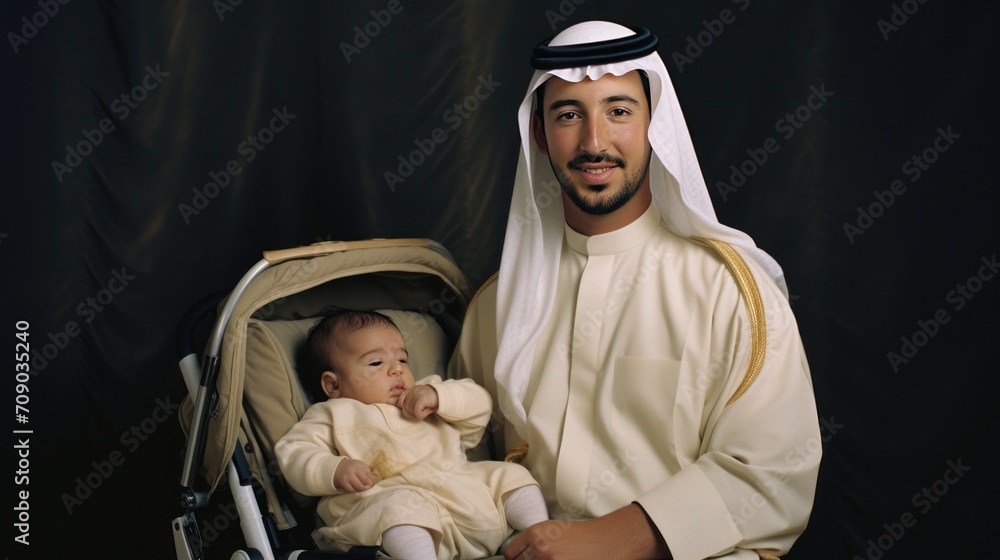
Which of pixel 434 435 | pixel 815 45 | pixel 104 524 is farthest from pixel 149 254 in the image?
pixel 815 45

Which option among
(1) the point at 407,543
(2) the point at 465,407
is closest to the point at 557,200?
(2) the point at 465,407

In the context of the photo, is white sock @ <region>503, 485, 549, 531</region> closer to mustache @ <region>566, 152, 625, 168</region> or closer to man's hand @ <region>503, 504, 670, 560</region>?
man's hand @ <region>503, 504, 670, 560</region>

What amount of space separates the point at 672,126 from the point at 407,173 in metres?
1.53

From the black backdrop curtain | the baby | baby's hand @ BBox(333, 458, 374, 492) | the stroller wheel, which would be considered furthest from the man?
the black backdrop curtain

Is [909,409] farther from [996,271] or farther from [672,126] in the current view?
[672,126]

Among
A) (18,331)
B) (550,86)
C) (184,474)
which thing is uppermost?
(18,331)

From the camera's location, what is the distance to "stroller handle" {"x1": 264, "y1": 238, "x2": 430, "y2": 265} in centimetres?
272

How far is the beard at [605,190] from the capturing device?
2.65 meters

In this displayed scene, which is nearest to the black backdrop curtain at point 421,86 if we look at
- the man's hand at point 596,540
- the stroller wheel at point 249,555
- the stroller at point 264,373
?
the stroller at point 264,373

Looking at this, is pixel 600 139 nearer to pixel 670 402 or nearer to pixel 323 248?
pixel 670 402

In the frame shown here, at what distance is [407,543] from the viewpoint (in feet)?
7.67

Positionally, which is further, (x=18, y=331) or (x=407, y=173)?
(x=407, y=173)

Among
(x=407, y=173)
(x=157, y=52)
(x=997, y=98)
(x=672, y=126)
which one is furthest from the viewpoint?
(x=407, y=173)

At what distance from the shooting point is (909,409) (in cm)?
344
